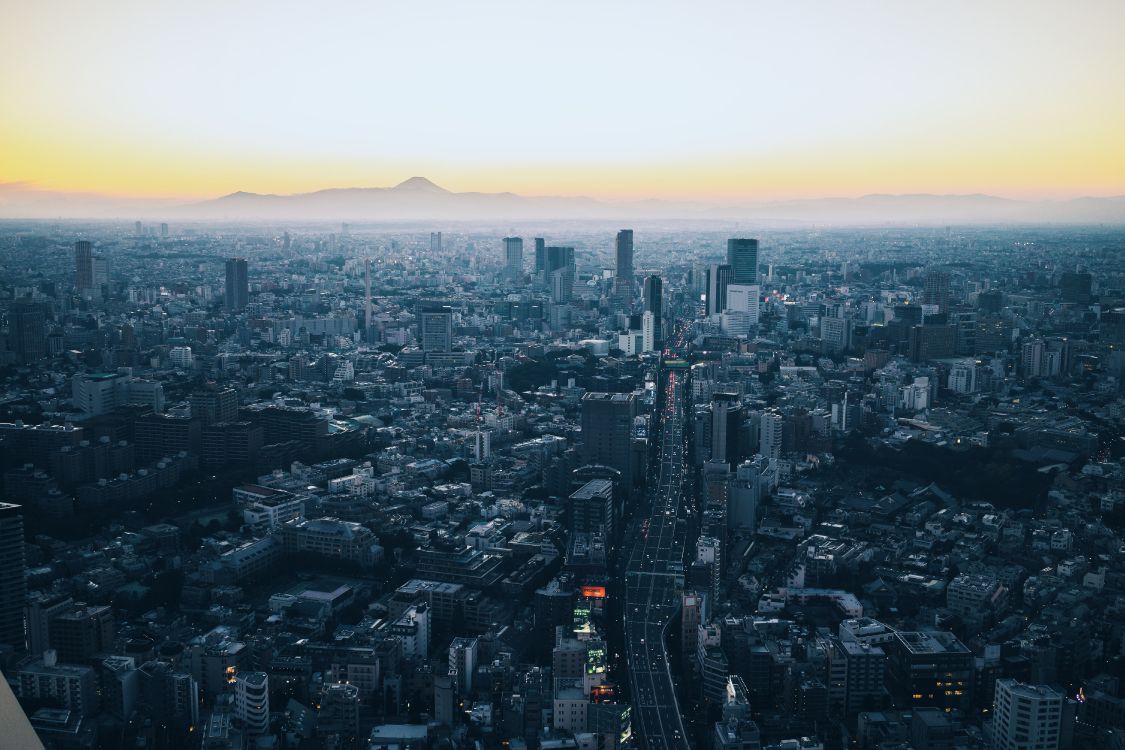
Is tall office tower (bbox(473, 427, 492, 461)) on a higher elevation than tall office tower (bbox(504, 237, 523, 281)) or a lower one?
lower

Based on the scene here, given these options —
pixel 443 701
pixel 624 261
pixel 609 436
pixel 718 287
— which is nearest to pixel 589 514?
pixel 609 436

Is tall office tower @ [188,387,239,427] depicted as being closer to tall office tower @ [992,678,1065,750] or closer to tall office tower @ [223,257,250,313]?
tall office tower @ [992,678,1065,750]

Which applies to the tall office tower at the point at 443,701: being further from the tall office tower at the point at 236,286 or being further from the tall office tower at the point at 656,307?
the tall office tower at the point at 236,286

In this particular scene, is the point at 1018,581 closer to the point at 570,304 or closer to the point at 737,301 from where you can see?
the point at 737,301

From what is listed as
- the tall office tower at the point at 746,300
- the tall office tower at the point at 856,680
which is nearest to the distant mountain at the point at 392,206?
the tall office tower at the point at 746,300

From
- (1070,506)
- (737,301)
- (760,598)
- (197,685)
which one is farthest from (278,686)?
(737,301)

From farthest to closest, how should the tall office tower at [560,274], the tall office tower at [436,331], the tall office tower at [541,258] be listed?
1. the tall office tower at [541,258]
2. the tall office tower at [560,274]
3. the tall office tower at [436,331]

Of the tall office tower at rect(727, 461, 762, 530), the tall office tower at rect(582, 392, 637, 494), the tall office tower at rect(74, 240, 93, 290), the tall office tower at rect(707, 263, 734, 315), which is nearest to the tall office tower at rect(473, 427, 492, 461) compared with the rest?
the tall office tower at rect(582, 392, 637, 494)
